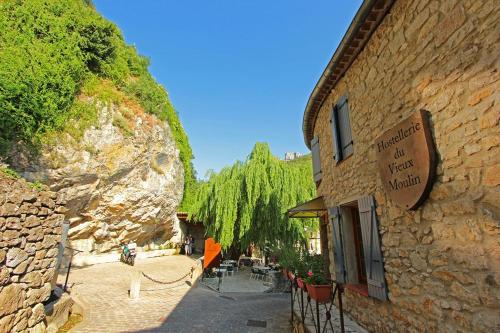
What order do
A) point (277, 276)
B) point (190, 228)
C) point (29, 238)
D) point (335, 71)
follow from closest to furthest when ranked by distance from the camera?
1. point (29, 238)
2. point (335, 71)
3. point (277, 276)
4. point (190, 228)

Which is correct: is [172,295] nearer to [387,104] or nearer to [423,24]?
[387,104]

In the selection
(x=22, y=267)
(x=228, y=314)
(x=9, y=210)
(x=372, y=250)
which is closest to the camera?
(x=372, y=250)

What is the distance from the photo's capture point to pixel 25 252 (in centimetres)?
429

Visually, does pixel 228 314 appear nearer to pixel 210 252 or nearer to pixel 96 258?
pixel 210 252

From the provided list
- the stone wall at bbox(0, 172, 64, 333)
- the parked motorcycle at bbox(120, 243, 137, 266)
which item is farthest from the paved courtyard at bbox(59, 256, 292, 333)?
the parked motorcycle at bbox(120, 243, 137, 266)

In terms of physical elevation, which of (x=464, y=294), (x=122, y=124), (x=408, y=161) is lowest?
(x=464, y=294)

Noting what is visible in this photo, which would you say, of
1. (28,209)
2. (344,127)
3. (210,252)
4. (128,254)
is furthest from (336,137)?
(128,254)

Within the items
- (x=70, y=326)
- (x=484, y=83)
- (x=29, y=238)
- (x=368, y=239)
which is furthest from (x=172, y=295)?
(x=484, y=83)

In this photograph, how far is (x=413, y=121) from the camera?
9.29 ft

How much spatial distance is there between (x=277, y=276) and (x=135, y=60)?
14490 mm

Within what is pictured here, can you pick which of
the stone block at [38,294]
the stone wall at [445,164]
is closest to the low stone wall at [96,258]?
the stone block at [38,294]

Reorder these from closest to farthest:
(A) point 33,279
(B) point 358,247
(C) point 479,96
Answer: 1. (C) point 479,96
2. (A) point 33,279
3. (B) point 358,247

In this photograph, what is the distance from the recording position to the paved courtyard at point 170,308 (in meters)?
5.45

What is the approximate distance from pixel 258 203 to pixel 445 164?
985 centimetres
